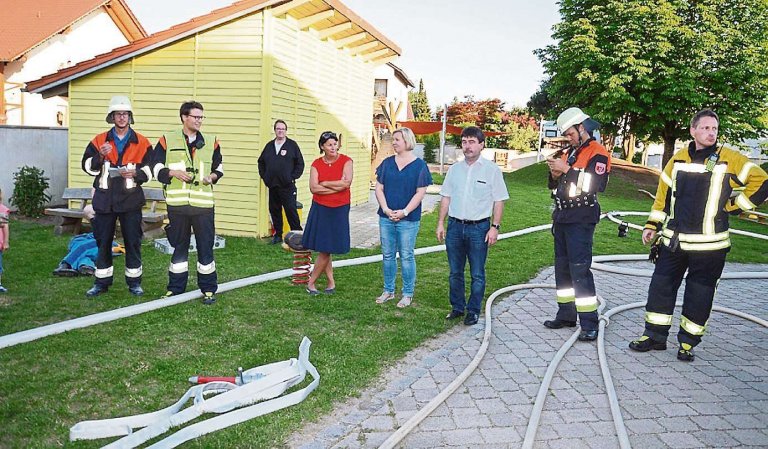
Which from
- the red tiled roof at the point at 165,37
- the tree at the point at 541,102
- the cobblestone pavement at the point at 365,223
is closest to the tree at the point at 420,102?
the tree at the point at 541,102

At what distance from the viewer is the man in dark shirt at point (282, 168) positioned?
31.1 ft

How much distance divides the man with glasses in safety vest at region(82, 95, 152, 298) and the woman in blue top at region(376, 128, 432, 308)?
2.41 m

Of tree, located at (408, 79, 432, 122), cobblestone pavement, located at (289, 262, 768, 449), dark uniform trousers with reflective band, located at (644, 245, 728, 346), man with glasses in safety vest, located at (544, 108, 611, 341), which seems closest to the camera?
cobblestone pavement, located at (289, 262, 768, 449)

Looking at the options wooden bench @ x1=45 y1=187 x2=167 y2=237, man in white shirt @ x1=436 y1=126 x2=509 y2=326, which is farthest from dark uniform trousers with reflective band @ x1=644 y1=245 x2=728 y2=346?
wooden bench @ x1=45 y1=187 x2=167 y2=237

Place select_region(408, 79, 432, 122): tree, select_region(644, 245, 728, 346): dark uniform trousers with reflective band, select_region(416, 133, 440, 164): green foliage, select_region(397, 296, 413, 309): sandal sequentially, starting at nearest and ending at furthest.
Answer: select_region(644, 245, 728, 346): dark uniform trousers with reflective band
select_region(397, 296, 413, 309): sandal
select_region(416, 133, 440, 164): green foliage
select_region(408, 79, 432, 122): tree

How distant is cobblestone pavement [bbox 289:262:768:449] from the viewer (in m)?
3.63

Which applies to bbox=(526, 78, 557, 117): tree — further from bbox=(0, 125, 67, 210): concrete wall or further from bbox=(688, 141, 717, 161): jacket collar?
bbox=(688, 141, 717, 161): jacket collar

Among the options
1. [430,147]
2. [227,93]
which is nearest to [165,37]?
[227,93]

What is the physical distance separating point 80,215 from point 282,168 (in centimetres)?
346

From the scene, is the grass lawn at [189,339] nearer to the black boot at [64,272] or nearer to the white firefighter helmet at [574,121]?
the black boot at [64,272]

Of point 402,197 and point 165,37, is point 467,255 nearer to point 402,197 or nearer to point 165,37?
point 402,197

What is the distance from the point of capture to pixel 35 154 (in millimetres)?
12961

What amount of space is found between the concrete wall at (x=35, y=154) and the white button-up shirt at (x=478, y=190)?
10704mm

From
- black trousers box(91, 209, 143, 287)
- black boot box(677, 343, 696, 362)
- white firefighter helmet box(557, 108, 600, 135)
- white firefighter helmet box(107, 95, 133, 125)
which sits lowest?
black boot box(677, 343, 696, 362)
